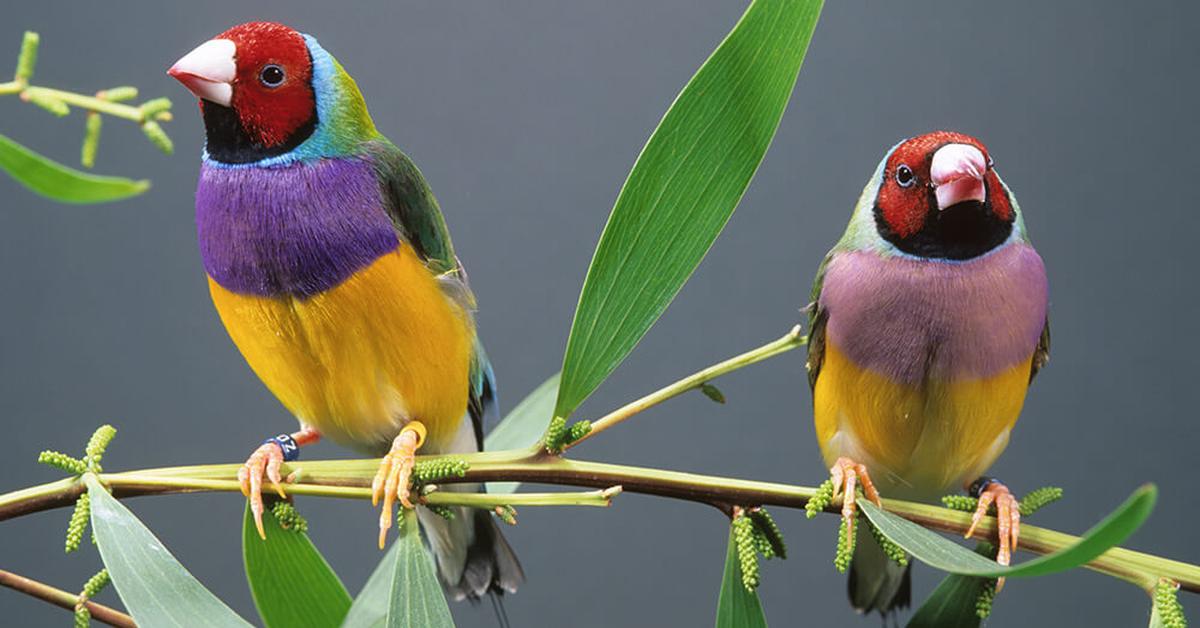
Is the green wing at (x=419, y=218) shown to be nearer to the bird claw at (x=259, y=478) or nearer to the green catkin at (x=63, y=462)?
the bird claw at (x=259, y=478)

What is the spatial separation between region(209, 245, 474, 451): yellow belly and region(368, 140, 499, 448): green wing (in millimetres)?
16

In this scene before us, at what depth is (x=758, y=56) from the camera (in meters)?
0.85

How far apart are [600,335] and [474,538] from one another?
0.41 metres

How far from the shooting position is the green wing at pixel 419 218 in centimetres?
102

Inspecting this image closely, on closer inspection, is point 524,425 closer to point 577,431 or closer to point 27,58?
point 577,431

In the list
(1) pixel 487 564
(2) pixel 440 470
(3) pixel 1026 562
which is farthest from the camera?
(1) pixel 487 564

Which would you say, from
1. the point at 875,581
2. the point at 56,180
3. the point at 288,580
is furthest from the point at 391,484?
the point at 875,581

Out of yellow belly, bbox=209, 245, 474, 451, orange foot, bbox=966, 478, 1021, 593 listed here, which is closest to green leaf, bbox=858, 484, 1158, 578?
orange foot, bbox=966, 478, 1021, 593

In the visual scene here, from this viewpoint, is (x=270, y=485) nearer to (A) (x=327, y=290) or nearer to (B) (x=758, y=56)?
(A) (x=327, y=290)

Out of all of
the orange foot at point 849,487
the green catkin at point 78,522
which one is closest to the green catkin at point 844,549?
the orange foot at point 849,487

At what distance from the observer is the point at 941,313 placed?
988 millimetres

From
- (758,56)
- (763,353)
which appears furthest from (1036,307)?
(758,56)

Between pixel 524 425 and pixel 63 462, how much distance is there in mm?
570

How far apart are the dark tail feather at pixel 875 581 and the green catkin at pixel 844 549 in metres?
0.40
